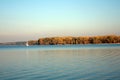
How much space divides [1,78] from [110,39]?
584 feet

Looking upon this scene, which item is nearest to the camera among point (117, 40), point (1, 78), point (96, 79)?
point (96, 79)

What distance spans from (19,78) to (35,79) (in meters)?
1.58

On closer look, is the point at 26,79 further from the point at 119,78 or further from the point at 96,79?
the point at 119,78

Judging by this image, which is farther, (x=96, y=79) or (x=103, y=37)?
(x=103, y=37)

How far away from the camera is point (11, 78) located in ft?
69.6

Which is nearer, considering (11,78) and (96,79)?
(96,79)

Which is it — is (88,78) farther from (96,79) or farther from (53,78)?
(53,78)

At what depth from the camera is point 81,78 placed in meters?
20.4

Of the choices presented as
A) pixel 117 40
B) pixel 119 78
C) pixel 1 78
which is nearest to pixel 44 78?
pixel 1 78

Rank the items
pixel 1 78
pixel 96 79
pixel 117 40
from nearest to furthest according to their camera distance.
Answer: pixel 96 79 → pixel 1 78 → pixel 117 40

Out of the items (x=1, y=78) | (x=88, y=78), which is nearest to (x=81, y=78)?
(x=88, y=78)

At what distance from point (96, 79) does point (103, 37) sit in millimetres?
178854

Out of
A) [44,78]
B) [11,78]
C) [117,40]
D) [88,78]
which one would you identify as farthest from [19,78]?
[117,40]

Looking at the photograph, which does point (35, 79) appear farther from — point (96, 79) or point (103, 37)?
point (103, 37)
